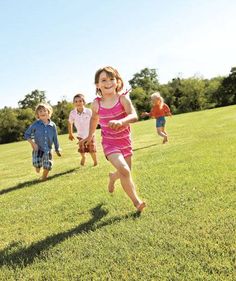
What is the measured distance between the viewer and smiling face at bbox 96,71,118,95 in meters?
5.14

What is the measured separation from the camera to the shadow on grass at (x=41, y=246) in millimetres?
3975

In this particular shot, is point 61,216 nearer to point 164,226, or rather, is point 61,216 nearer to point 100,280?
point 164,226

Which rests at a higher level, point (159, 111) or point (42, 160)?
point (159, 111)

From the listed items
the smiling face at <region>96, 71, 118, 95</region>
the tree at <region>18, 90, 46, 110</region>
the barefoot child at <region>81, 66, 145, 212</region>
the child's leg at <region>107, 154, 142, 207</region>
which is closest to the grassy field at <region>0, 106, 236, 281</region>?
the child's leg at <region>107, 154, 142, 207</region>

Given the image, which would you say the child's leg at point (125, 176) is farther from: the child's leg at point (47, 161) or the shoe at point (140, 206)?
the child's leg at point (47, 161)

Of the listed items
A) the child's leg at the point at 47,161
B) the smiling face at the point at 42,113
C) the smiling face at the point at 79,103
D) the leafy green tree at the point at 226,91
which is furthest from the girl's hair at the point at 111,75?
the leafy green tree at the point at 226,91

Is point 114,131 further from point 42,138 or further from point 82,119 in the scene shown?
point 82,119

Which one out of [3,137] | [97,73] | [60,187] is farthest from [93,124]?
[3,137]

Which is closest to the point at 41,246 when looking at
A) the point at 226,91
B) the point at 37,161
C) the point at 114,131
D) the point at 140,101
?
the point at 114,131

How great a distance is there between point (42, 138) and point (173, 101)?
73642mm

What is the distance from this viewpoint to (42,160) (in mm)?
8766

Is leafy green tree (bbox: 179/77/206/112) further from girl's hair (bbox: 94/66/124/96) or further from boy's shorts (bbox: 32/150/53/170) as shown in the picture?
girl's hair (bbox: 94/66/124/96)

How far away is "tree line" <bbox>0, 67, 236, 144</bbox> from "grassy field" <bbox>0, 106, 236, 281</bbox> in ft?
193

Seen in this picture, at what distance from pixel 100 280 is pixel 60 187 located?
14.2ft
